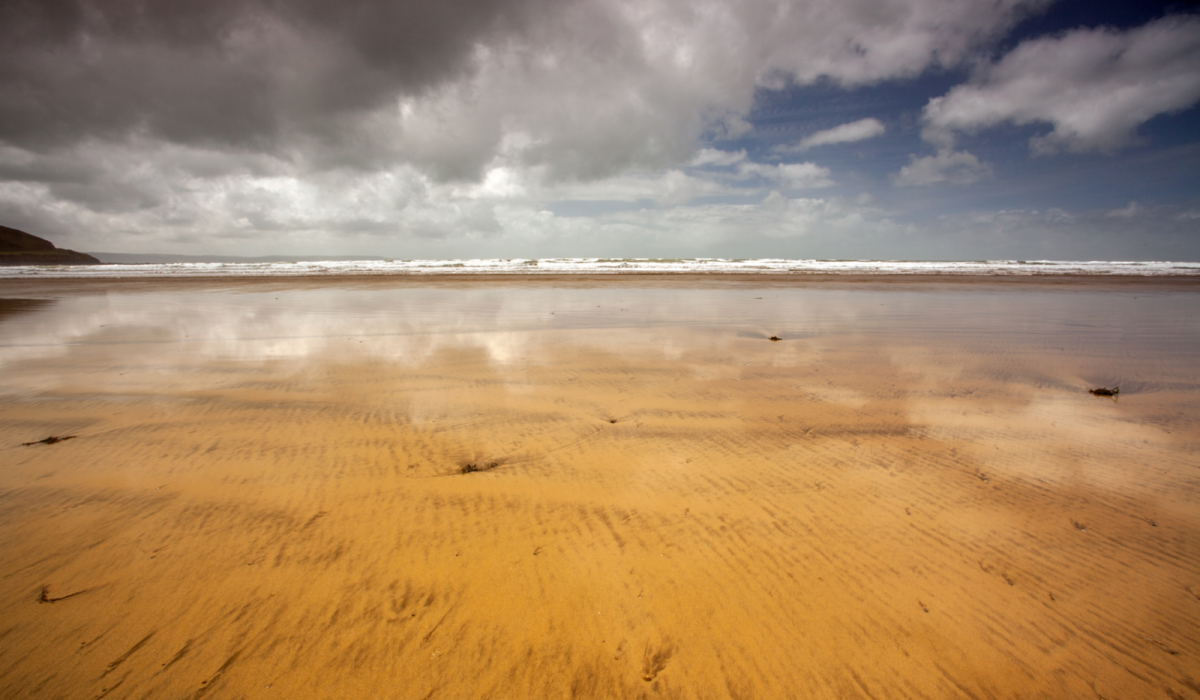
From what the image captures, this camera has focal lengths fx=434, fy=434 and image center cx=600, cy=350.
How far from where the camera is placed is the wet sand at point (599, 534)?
1782 millimetres

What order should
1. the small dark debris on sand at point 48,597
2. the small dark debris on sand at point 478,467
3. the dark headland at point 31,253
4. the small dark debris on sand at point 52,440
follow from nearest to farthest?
1. the small dark debris on sand at point 48,597
2. the small dark debris on sand at point 478,467
3. the small dark debris on sand at point 52,440
4. the dark headland at point 31,253

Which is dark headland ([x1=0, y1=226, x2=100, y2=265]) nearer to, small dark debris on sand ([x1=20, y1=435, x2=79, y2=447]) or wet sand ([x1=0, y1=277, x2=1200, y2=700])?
small dark debris on sand ([x1=20, y1=435, x2=79, y2=447])

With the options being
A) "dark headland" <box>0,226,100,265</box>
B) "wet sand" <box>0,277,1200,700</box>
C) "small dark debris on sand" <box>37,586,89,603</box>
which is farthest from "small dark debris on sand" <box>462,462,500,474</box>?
"dark headland" <box>0,226,100,265</box>

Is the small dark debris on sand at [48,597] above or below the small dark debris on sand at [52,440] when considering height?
below

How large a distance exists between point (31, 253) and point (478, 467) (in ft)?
321

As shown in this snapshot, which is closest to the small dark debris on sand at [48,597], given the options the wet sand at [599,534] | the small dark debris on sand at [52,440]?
the wet sand at [599,534]

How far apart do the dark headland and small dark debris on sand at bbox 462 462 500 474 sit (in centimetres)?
7415

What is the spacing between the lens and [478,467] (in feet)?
10.7

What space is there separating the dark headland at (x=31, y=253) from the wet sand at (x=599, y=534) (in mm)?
72481

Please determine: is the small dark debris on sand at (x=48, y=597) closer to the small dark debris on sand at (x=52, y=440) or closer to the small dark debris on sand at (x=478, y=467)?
the small dark debris on sand at (x=478, y=467)

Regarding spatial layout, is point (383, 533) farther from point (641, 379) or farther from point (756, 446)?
point (641, 379)

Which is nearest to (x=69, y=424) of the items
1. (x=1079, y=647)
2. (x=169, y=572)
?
(x=169, y=572)

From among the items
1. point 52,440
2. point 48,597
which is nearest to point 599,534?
point 48,597

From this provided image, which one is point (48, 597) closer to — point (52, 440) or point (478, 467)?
point (478, 467)
